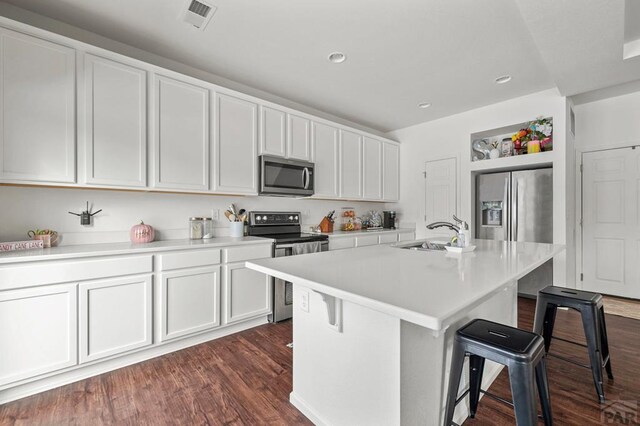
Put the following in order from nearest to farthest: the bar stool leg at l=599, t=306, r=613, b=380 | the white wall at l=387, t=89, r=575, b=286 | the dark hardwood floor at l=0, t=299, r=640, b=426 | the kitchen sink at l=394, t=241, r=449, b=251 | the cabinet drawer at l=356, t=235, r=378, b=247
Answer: the dark hardwood floor at l=0, t=299, r=640, b=426 → the bar stool leg at l=599, t=306, r=613, b=380 → the kitchen sink at l=394, t=241, r=449, b=251 → the white wall at l=387, t=89, r=575, b=286 → the cabinet drawer at l=356, t=235, r=378, b=247

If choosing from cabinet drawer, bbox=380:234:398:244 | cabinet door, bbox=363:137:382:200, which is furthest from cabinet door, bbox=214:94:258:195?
cabinet drawer, bbox=380:234:398:244

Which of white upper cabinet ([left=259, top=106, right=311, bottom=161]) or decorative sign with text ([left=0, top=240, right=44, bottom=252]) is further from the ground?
white upper cabinet ([left=259, top=106, right=311, bottom=161])

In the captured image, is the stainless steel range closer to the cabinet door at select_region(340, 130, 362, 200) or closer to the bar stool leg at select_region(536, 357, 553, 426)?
the cabinet door at select_region(340, 130, 362, 200)

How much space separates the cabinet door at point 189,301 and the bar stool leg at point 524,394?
7.26 feet

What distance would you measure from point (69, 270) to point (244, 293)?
132 cm

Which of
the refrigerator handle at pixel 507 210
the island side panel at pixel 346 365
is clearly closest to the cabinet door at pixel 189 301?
the island side panel at pixel 346 365

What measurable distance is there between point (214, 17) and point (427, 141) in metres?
3.59

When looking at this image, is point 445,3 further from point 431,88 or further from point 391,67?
point 431,88

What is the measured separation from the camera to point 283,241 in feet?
9.75

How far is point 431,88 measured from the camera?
11.1 ft

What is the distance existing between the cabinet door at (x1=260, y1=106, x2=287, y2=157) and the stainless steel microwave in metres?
0.10

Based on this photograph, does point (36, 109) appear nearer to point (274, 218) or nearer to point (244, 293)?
point (244, 293)

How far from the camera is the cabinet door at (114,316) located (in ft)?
6.38

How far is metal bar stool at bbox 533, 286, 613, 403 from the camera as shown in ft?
5.57
